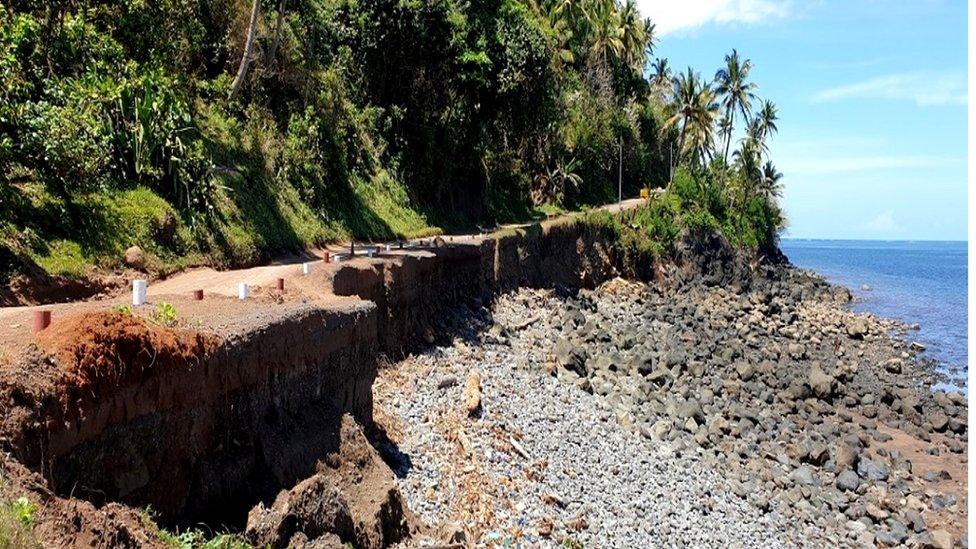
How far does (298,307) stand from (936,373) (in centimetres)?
3123

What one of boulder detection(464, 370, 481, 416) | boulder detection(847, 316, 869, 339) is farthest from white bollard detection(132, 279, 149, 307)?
boulder detection(847, 316, 869, 339)

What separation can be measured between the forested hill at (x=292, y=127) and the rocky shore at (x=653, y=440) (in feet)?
21.9

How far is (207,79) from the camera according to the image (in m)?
29.0

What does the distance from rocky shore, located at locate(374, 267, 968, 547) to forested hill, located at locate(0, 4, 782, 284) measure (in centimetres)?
666

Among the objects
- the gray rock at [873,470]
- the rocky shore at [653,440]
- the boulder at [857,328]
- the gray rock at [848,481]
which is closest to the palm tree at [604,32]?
the boulder at [857,328]

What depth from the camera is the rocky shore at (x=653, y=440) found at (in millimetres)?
15789

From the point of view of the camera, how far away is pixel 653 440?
20203 mm

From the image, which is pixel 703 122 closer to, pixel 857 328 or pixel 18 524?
pixel 857 328

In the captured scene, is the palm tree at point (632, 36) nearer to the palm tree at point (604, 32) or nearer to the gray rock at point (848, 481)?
the palm tree at point (604, 32)

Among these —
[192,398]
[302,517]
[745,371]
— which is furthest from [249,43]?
[745,371]

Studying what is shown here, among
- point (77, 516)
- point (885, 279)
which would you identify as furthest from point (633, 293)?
point (885, 279)

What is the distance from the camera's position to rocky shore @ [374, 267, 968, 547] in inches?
622

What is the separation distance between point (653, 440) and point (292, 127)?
55.4 feet

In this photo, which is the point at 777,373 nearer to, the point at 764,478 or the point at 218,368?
the point at 764,478
